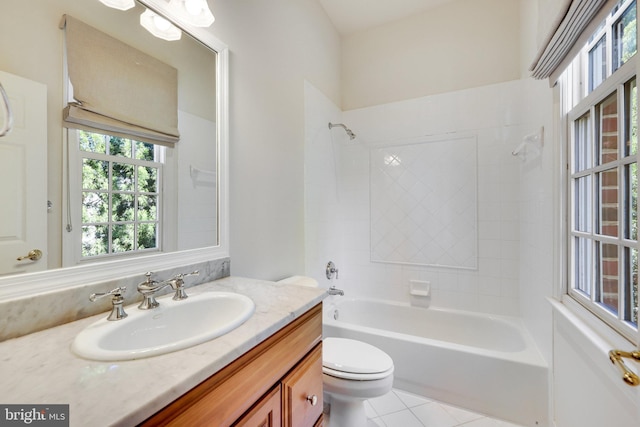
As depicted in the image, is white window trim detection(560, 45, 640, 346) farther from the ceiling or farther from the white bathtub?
the ceiling

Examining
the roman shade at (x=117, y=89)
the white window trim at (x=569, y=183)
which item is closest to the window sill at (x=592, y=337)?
the white window trim at (x=569, y=183)

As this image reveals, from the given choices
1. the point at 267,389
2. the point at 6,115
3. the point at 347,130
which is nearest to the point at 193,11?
the point at 6,115

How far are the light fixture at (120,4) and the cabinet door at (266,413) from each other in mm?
1333

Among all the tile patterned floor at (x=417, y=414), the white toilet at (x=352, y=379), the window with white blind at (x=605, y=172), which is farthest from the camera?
the tile patterned floor at (x=417, y=414)

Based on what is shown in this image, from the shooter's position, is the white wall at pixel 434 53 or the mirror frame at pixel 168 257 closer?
the mirror frame at pixel 168 257

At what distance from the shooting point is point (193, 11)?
114 centimetres

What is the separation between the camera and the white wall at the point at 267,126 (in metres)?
1.42

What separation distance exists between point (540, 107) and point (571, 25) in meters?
0.71

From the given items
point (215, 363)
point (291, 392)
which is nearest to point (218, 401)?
point (215, 363)

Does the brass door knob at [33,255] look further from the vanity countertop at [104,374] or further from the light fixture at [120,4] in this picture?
the light fixture at [120,4]

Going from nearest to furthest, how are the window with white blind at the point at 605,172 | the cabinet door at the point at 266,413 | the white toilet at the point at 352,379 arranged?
the cabinet door at the point at 266,413 → the window with white blind at the point at 605,172 → the white toilet at the point at 352,379

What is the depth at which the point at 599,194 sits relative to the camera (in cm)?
108

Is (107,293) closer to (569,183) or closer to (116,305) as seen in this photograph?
(116,305)

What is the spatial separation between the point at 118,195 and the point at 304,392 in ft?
3.02
